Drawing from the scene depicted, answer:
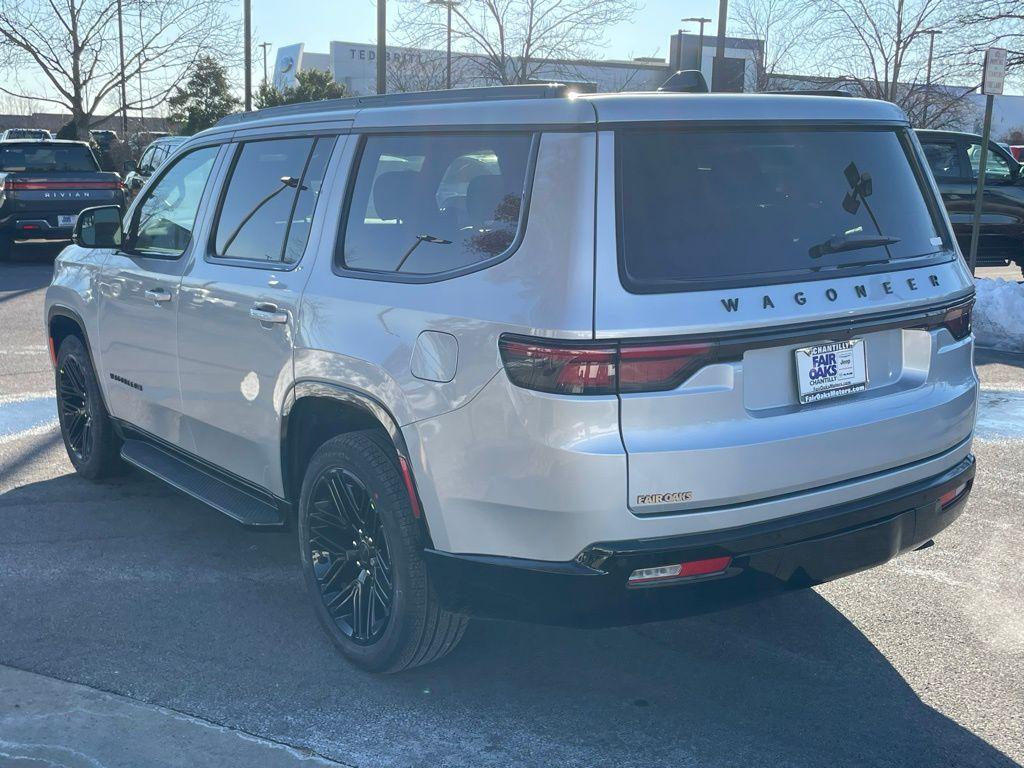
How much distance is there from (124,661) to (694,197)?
98.7 inches

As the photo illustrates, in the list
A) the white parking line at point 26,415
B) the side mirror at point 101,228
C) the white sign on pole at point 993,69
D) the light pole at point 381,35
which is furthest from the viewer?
the light pole at point 381,35

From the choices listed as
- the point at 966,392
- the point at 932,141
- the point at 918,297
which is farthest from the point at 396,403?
the point at 932,141

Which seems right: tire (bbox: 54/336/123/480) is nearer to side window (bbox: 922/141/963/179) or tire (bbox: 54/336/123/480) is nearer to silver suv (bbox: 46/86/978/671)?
silver suv (bbox: 46/86/978/671)

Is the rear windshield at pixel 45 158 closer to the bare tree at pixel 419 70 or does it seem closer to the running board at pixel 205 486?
the bare tree at pixel 419 70

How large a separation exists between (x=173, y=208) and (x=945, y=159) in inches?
464

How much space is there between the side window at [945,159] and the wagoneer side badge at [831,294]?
11653 millimetres

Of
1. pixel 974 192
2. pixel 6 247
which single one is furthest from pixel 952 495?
pixel 6 247

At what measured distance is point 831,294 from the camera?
3.24m

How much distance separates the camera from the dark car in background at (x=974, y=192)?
555 inches

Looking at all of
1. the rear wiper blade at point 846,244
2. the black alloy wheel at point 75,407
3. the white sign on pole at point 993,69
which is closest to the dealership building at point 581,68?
the white sign on pole at point 993,69

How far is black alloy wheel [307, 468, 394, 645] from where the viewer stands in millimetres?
3682

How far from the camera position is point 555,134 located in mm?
3115

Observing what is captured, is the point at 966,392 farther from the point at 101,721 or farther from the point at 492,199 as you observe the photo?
the point at 101,721

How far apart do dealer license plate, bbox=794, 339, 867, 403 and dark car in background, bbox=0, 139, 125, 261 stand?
14.8m
